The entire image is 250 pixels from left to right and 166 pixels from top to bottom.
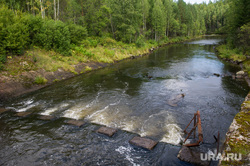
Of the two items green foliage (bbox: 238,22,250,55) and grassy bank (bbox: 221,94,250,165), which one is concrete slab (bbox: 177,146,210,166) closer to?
grassy bank (bbox: 221,94,250,165)

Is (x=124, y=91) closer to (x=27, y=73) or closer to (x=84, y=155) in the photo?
(x=84, y=155)

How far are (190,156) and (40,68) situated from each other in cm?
1791

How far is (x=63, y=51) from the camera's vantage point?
23.8m

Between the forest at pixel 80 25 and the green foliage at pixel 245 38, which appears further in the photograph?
the green foliage at pixel 245 38

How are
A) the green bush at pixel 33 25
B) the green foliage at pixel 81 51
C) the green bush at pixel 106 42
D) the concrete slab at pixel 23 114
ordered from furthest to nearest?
1. the green bush at pixel 106 42
2. the green foliage at pixel 81 51
3. the green bush at pixel 33 25
4. the concrete slab at pixel 23 114

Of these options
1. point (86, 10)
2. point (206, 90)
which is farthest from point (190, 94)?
point (86, 10)

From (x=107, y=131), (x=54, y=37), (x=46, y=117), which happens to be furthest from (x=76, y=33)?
(x=107, y=131)

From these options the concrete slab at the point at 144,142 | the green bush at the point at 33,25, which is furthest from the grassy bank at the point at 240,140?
the green bush at the point at 33,25

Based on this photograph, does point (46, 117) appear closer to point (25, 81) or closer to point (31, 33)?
point (25, 81)

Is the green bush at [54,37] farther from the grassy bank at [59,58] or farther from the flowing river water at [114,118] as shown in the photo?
the flowing river water at [114,118]

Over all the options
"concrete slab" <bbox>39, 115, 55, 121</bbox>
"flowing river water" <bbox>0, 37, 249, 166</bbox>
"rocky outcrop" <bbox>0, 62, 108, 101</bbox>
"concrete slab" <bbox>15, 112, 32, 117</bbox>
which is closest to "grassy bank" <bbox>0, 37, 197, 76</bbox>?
"rocky outcrop" <bbox>0, 62, 108, 101</bbox>

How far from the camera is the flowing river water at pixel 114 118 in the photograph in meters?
7.07

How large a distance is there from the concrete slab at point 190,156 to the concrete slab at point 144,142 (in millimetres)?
1260

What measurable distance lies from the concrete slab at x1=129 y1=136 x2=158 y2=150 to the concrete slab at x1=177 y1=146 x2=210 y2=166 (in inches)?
49.6
